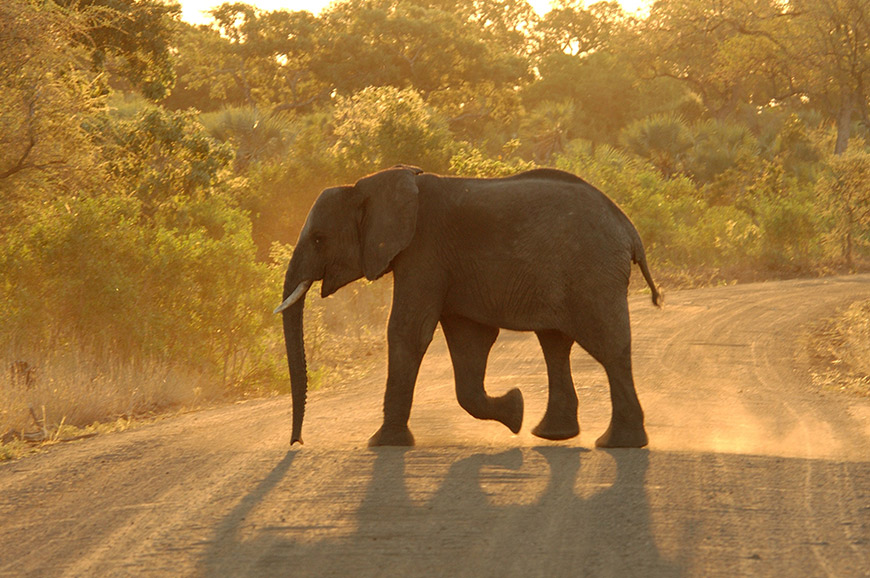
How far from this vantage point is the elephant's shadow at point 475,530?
5.38 meters

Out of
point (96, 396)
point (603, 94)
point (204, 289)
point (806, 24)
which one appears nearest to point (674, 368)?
point (204, 289)

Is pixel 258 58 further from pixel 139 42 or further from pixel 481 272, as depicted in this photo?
pixel 481 272

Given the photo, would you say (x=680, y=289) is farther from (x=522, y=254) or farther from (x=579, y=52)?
(x=579, y=52)

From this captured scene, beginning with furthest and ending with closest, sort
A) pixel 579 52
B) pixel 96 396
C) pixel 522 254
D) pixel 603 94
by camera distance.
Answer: pixel 579 52 < pixel 603 94 < pixel 96 396 < pixel 522 254

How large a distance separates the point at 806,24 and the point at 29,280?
29.2m

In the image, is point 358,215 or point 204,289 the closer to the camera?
point 358,215

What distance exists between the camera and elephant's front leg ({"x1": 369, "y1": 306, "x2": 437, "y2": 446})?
8.28m

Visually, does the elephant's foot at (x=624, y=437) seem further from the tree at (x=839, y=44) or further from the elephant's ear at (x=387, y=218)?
the tree at (x=839, y=44)

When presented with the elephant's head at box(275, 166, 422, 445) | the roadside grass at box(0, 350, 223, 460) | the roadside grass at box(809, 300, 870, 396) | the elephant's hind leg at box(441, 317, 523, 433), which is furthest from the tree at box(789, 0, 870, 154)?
the elephant's head at box(275, 166, 422, 445)

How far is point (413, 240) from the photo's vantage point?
847 cm

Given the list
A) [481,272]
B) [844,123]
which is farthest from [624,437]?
[844,123]

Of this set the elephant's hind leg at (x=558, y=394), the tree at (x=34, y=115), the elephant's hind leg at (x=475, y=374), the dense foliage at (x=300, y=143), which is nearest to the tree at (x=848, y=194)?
the dense foliage at (x=300, y=143)

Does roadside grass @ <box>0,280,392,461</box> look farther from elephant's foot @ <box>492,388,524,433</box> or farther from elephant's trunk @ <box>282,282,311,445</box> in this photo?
elephant's foot @ <box>492,388,524,433</box>

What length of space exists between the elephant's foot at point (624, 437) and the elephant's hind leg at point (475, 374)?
85 cm
